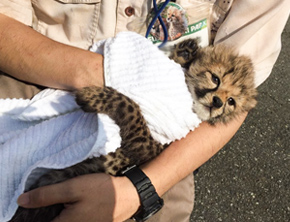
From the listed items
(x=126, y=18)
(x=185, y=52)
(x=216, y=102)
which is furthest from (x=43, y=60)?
(x=216, y=102)

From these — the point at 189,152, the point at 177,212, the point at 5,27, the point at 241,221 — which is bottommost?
the point at 241,221

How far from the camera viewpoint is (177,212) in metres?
1.36

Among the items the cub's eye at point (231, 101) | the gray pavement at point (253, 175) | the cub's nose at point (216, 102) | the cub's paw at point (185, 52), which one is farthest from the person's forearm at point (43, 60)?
the gray pavement at point (253, 175)

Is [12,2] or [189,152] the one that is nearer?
[12,2]

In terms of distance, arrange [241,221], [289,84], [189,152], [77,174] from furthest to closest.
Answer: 1. [289,84]
2. [241,221]
3. [189,152]
4. [77,174]

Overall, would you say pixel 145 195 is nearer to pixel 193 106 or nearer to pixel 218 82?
pixel 193 106

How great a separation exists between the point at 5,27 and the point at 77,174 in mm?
653

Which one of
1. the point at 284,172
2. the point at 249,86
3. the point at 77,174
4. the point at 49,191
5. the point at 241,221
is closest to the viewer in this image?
the point at 49,191

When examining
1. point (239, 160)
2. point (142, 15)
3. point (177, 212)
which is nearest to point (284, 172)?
point (239, 160)

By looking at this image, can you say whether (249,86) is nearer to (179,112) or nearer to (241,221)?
(179,112)

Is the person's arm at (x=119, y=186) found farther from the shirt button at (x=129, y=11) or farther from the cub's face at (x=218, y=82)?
the shirt button at (x=129, y=11)

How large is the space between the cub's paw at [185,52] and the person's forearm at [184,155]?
0.31 meters

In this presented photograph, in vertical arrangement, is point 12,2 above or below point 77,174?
above

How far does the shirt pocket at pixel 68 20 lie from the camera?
128 cm
